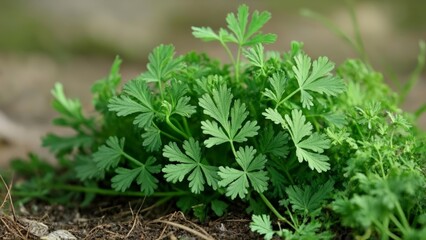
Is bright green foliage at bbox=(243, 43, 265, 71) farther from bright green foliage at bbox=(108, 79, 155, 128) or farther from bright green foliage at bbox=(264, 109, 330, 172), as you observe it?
bright green foliage at bbox=(108, 79, 155, 128)

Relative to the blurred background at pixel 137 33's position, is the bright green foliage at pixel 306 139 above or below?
below

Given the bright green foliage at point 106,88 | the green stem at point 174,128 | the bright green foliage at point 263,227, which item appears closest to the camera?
the bright green foliage at point 263,227

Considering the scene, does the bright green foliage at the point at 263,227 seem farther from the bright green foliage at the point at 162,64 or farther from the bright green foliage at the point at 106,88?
the bright green foliage at the point at 106,88

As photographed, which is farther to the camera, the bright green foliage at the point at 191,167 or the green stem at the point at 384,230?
the bright green foliage at the point at 191,167

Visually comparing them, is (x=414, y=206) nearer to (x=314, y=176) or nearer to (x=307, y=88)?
(x=314, y=176)

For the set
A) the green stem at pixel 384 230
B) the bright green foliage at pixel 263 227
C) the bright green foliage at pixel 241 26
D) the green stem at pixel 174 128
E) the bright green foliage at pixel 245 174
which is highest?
the bright green foliage at pixel 241 26

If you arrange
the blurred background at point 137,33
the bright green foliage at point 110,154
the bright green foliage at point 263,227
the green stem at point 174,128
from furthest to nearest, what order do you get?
the blurred background at point 137,33 < the bright green foliage at point 110,154 < the green stem at point 174,128 < the bright green foliage at point 263,227

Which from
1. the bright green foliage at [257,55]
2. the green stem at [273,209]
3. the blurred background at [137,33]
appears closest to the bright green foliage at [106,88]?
the bright green foliage at [257,55]
